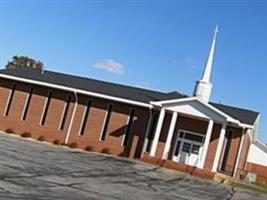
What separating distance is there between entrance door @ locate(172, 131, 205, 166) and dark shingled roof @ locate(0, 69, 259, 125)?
296 centimetres

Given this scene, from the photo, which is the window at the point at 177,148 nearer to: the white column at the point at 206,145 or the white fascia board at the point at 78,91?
the white column at the point at 206,145

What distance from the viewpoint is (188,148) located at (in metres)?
38.9

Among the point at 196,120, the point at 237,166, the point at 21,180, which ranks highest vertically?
the point at 196,120

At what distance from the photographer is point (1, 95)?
4322cm

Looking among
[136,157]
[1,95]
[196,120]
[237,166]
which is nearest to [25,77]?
[1,95]

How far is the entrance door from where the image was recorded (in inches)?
1523

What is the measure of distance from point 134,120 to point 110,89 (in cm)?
444

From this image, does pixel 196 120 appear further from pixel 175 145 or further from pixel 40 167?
pixel 40 167

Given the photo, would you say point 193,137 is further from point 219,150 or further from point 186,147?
point 219,150

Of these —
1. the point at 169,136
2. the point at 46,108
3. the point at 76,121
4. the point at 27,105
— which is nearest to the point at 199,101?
the point at 169,136

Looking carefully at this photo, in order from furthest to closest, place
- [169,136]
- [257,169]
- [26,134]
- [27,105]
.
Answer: [257,169] < [27,105] < [26,134] < [169,136]

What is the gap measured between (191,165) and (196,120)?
10.6 feet

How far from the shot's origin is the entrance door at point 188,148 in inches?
1523

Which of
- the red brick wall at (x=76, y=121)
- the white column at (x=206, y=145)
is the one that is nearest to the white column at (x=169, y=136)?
the red brick wall at (x=76, y=121)
